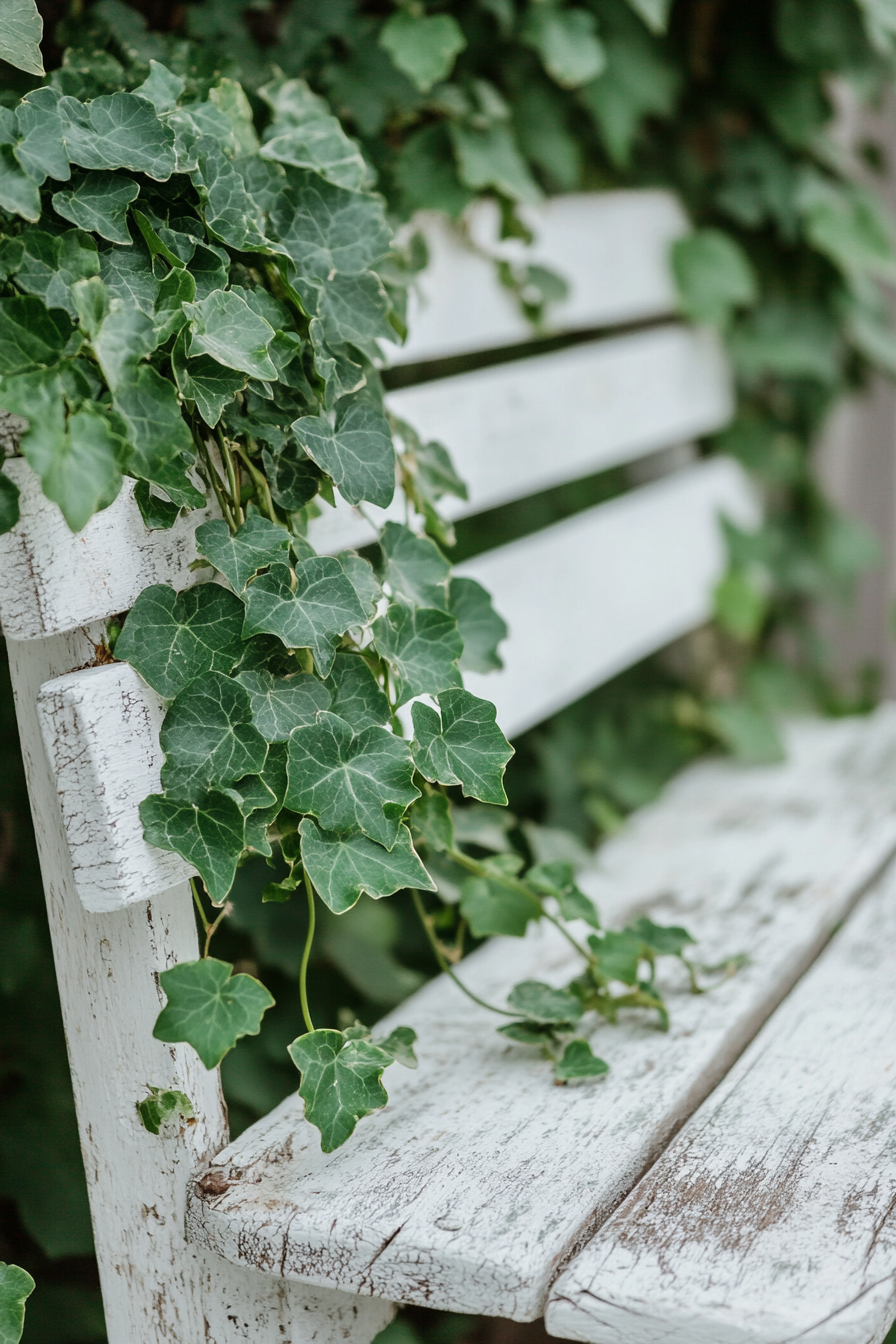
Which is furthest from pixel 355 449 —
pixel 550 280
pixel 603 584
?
pixel 603 584

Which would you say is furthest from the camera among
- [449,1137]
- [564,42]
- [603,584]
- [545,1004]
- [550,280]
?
[603,584]

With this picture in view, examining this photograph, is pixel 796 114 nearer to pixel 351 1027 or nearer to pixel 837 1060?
pixel 837 1060

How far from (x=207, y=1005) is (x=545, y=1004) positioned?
1.00 ft

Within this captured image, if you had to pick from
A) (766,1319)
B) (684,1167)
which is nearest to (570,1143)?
(684,1167)

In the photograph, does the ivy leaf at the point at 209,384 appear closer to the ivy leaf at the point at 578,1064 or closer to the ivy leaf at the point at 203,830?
the ivy leaf at the point at 203,830

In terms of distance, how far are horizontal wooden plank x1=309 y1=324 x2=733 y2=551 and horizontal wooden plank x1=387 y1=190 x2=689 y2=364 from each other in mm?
40

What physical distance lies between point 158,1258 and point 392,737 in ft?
1.21

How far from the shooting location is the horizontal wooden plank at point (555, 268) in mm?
1188

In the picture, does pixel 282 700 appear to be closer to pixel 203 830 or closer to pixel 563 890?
pixel 203 830

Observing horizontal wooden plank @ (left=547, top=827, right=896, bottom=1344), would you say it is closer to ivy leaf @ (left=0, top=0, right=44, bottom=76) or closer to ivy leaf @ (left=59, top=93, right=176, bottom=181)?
ivy leaf @ (left=0, top=0, right=44, bottom=76)

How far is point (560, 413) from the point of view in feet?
4.62

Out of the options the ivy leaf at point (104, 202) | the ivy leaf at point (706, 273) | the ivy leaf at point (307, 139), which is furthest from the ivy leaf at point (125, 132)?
the ivy leaf at point (706, 273)

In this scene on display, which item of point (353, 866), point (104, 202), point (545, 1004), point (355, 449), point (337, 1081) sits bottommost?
point (545, 1004)

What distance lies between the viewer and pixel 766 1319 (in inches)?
23.9
